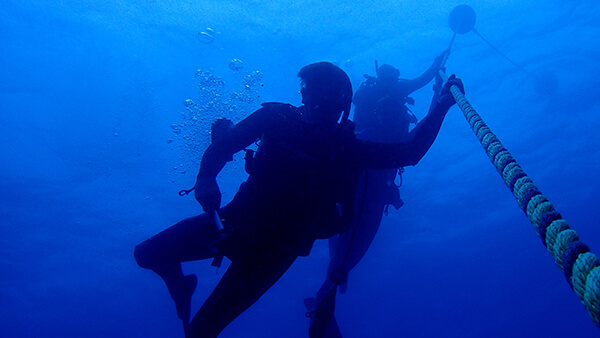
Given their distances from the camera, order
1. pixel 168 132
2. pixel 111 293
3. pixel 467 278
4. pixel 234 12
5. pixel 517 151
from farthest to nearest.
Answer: pixel 467 278 < pixel 111 293 < pixel 517 151 < pixel 168 132 < pixel 234 12

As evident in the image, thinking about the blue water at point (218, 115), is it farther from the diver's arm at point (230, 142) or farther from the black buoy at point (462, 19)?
the diver's arm at point (230, 142)

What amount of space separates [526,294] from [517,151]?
30.1 m

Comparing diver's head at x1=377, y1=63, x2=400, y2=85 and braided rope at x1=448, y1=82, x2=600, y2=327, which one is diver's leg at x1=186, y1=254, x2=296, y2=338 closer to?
braided rope at x1=448, y1=82, x2=600, y2=327

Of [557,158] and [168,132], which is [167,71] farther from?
[557,158]

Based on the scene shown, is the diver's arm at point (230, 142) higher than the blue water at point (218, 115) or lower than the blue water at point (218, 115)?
lower

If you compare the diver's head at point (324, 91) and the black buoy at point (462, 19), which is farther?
the black buoy at point (462, 19)

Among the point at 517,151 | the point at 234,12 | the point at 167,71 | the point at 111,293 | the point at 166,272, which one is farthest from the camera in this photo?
the point at 111,293

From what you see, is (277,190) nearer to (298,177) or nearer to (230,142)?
(298,177)

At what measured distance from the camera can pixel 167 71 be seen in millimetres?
15727

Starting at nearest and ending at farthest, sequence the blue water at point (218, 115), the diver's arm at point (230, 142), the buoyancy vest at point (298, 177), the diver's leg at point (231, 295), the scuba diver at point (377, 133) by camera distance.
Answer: the diver's leg at point (231, 295) < the buoyancy vest at point (298, 177) < the diver's arm at point (230, 142) < the scuba diver at point (377, 133) < the blue water at point (218, 115)

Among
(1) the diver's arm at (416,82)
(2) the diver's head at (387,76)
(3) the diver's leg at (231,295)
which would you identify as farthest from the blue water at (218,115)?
(3) the diver's leg at (231,295)

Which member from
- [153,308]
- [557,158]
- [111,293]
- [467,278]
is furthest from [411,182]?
[153,308]

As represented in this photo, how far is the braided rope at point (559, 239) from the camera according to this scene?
1.16m

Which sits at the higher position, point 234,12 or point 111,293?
point 111,293
